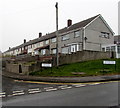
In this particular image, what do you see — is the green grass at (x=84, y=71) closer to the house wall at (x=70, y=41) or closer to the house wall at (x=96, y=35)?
the house wall at (x=96, y=35)

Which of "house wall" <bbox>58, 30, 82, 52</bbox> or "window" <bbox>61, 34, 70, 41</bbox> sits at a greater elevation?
"window" <bbox>61, 34, 70, 41</bbox>

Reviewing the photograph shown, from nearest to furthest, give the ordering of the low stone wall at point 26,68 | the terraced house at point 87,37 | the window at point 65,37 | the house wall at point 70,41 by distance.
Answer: the low stone wall at point 26,68
the terraced house at point 87,37
the house wall at point 70,41
the window at point 65,37

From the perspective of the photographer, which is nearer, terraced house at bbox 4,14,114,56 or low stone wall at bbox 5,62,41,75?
low stone wall at bbox 5,62,41,75

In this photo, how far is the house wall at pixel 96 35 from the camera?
108 feet

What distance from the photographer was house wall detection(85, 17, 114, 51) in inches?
1293

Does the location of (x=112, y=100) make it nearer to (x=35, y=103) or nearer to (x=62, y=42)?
(x=35, y=103)

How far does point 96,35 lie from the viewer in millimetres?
34594

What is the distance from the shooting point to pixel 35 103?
23.4 feet

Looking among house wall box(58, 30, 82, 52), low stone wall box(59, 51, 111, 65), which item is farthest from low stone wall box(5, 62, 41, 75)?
house wall box(58, 30, 82, 52)

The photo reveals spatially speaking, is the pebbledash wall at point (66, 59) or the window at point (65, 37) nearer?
the pebbledash wall at point (66, 59)

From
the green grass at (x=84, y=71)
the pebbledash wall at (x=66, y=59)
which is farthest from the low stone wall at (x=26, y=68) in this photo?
the green grass at (x=84, y=71)

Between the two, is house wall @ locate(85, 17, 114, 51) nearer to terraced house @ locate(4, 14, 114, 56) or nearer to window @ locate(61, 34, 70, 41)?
terraced house @ locate(4, 14, 114, 56)

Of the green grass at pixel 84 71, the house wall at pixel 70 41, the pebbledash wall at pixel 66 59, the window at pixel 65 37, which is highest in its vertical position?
the window at pixel 65 37

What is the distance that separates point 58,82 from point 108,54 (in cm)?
1580
